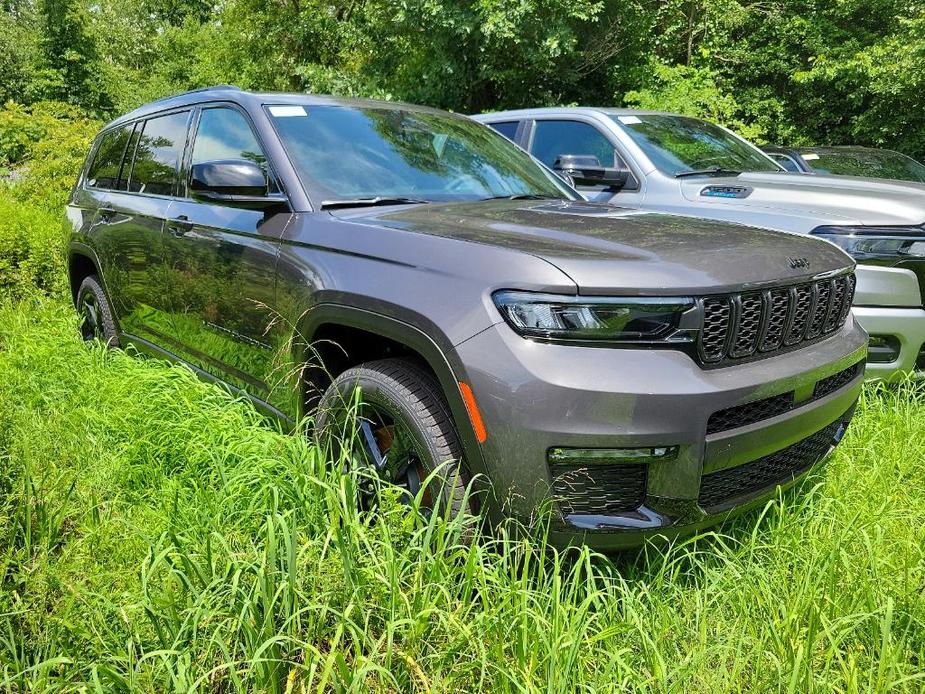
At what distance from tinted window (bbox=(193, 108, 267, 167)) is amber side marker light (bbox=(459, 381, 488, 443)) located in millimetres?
1489

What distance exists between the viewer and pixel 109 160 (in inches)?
184

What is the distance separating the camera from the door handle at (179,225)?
133 inches

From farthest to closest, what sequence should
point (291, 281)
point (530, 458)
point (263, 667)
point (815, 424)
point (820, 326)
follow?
1. point (291, 281)
2. point (820, 326)
3. point (815, 424)
4. point (530, 458)
5. point (263, 667)

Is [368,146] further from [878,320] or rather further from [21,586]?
[878,320]

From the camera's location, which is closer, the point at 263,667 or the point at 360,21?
the point at 263,667

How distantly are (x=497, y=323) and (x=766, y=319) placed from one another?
0.80m

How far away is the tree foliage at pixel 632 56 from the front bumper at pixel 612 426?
10618 millimetres

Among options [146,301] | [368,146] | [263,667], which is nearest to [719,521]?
[263,667]

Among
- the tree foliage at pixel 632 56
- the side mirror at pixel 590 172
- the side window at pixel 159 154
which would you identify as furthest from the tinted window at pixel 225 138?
the tree foliage at pixel 632 56

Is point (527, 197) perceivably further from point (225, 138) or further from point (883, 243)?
point (883, 243)

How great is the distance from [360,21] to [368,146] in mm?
13834

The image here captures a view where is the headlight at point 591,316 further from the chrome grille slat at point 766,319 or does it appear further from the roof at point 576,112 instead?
the roof at point 576,112

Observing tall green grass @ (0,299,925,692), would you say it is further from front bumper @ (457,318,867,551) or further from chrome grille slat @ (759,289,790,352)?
chrome grille slat @ (759,289,790,352)

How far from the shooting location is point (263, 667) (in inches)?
65.7
